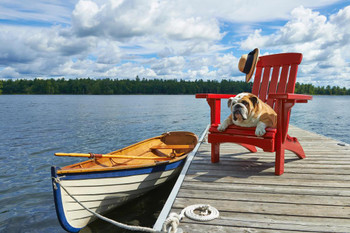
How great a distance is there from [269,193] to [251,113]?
997 mm

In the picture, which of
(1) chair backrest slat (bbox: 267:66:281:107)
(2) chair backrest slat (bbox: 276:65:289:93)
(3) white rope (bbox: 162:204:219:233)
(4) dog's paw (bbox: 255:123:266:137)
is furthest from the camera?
(1) chair backrest slat (bbox: 267:66:281:107)

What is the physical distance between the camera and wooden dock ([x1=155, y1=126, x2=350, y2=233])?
2.13 m

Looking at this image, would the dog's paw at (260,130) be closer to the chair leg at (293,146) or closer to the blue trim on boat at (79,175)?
the chair leg at (293,146)

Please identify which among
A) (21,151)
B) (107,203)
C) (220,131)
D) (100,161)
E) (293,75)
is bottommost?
(21,151)

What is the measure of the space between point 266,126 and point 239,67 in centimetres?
125

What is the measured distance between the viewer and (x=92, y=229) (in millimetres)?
3984

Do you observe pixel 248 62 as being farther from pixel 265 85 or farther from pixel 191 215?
pixel 191 215

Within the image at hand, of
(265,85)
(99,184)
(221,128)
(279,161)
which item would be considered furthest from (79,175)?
(265,85)

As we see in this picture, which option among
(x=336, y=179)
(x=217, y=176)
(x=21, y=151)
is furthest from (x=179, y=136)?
(x=21, y=151)

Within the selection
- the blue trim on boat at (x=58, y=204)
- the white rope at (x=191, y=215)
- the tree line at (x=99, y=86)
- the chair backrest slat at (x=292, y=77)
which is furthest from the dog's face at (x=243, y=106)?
the tree line at (x=99, y=86)

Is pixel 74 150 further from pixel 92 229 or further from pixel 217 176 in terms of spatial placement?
pixel 217 176

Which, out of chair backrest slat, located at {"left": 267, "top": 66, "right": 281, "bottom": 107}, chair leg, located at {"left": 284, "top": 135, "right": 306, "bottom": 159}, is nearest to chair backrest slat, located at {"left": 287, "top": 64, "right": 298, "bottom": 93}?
chair backrest slat, located at {"left": 267, "top": 66, "right": 281, "bottom": 107}

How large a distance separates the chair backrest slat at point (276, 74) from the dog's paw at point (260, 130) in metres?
1.19

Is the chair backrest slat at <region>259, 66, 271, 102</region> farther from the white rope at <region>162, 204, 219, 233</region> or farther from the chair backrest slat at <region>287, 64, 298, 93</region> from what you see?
the white rope at <region>162, 204, 219, 233</region>
